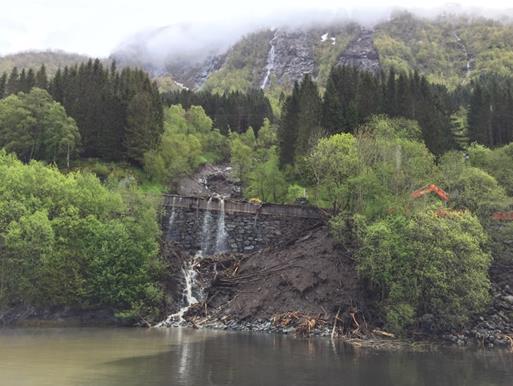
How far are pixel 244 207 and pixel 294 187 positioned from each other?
38.5ft

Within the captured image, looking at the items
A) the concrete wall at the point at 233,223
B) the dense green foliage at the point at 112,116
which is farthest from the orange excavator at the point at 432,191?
the dense green foliage at the point at 112,116

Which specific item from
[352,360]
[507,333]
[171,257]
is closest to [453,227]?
[507,333]

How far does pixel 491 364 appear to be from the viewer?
94.3 ft

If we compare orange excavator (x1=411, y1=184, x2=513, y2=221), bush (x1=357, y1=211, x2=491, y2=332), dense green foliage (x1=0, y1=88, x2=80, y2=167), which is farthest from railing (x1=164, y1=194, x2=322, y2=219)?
dense green foliage (x1=0, y1=88, x2=80, y2=167)

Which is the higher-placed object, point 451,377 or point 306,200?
point 306,200

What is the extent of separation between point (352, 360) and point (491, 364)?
26.0ft

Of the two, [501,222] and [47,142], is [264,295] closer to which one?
[501,222]

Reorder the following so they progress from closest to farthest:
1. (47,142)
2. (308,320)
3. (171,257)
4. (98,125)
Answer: (308,320), (171,257), (47,142), (98,125)

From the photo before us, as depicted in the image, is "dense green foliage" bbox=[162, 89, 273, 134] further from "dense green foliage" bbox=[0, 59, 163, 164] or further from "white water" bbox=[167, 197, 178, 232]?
"white water" bbox=[167, 197, 178, 232]

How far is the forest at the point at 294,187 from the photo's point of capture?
127 feet

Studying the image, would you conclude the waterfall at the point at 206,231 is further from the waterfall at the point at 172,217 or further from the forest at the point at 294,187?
the forest at the point at 294,187

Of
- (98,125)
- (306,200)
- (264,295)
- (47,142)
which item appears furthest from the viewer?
(98,125)

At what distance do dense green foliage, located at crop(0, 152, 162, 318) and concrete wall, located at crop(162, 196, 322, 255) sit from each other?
7.72m

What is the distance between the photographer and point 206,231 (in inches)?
2163
